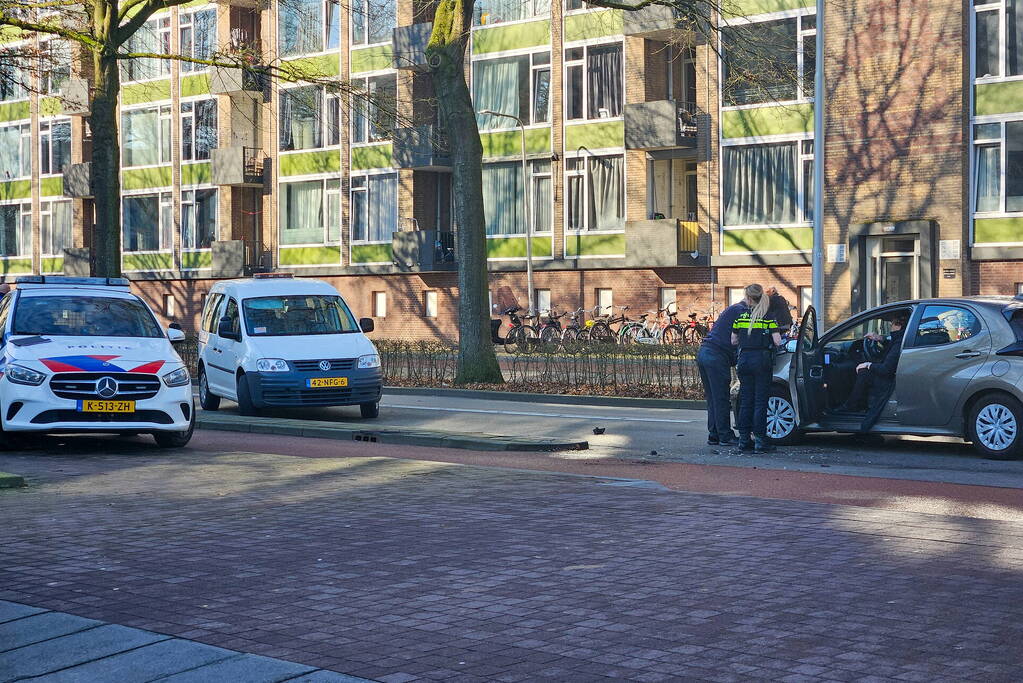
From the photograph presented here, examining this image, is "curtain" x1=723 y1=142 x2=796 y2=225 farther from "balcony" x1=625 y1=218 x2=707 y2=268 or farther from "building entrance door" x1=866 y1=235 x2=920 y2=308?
"building entrance door" x1=866 y1=235 x2=920 y2=308

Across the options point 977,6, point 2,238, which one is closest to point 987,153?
point 977,6

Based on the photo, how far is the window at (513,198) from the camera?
4266 cm

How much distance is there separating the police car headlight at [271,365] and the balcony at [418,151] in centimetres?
2616

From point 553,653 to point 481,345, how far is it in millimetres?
19612

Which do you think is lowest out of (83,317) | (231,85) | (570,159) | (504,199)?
(83,317)

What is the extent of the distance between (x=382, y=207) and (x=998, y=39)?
21.9 metres

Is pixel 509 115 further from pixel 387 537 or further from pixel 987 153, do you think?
pixel 387 537

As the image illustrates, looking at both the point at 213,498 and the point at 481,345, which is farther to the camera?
the point at 481,345

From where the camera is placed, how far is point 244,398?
1903cm

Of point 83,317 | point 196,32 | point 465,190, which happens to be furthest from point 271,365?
point 196,32

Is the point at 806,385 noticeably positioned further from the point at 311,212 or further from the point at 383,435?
the point at 311,212

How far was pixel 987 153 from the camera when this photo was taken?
32.8 m

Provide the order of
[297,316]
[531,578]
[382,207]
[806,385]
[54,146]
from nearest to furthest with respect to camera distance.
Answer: [531,578] → [806,385] → [297,316] → [382,207] → [54,146]

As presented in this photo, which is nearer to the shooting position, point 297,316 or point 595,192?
point 297,316
